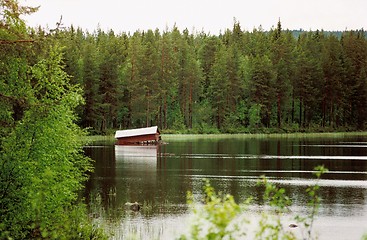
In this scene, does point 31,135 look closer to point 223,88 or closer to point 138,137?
point 138,137

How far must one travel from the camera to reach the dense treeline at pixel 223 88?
9294cm

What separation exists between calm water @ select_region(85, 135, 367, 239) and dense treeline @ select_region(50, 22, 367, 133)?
1273 inches

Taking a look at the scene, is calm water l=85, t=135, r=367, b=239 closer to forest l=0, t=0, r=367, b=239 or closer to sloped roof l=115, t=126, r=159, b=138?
sloped roof l=115, t=126, r=159, b=138

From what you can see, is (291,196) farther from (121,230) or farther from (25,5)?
(25,5)

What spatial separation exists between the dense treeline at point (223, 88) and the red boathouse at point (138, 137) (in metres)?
15.1

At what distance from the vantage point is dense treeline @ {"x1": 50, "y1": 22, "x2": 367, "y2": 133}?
9294cm

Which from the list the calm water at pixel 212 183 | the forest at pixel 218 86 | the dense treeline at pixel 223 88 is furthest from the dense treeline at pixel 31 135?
the dense treeline at pixel 223 88

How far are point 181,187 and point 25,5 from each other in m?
16.9

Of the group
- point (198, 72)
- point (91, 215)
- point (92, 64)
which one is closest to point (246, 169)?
point (91, 215)

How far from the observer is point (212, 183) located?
3475cm

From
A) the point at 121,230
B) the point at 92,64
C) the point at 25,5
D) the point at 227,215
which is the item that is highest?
the point at 92,64

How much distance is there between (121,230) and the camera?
2106cm

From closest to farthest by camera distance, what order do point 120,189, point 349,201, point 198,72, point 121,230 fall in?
point 121,230
point 349,201
point 120,189
point 198,72

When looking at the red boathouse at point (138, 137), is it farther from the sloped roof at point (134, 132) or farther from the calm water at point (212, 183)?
the calm water at point (212, 183)
